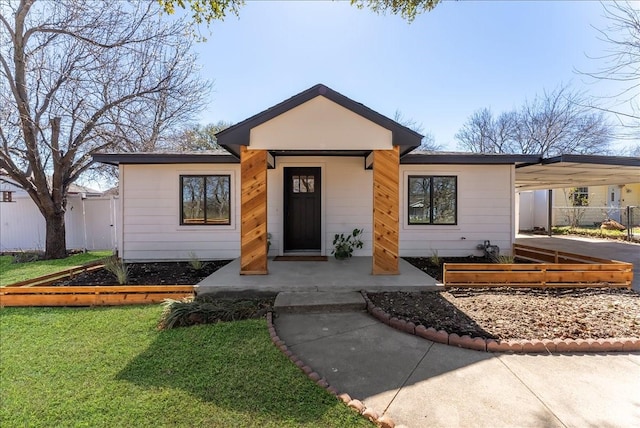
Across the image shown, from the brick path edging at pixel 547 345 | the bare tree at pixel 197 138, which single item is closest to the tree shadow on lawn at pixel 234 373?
the brick path edging at pixel 547 345

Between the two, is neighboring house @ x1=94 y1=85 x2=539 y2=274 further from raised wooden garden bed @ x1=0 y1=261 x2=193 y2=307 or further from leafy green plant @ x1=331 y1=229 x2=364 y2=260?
raised wooden garden bed @ x1=0 y1=261 x2=193 y2=307

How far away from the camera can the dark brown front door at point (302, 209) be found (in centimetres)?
810

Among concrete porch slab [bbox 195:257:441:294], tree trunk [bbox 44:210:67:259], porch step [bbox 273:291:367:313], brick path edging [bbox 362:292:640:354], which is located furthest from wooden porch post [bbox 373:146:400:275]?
tree trunk [bbox 44:210:67:259]

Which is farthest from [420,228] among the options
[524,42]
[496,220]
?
[524,42]

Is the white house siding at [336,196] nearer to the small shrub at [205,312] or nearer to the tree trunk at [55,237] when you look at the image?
the small shrub at [205,312]

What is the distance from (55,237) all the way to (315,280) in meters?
9.81

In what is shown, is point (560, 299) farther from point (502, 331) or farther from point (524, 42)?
point (524, 42)

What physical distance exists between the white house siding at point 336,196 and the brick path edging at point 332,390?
4.40 m

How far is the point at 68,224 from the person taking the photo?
11180 millimetres

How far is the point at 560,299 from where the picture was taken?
4875mm

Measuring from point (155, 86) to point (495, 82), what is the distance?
15.9 meters

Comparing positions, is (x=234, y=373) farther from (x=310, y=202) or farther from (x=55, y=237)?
(x=55, y=237)

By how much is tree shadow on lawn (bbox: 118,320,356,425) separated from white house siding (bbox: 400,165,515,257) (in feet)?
17.7

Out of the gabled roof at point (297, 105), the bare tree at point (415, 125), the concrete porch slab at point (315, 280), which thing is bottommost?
A: the concrete porch slab at point (315, 280)
